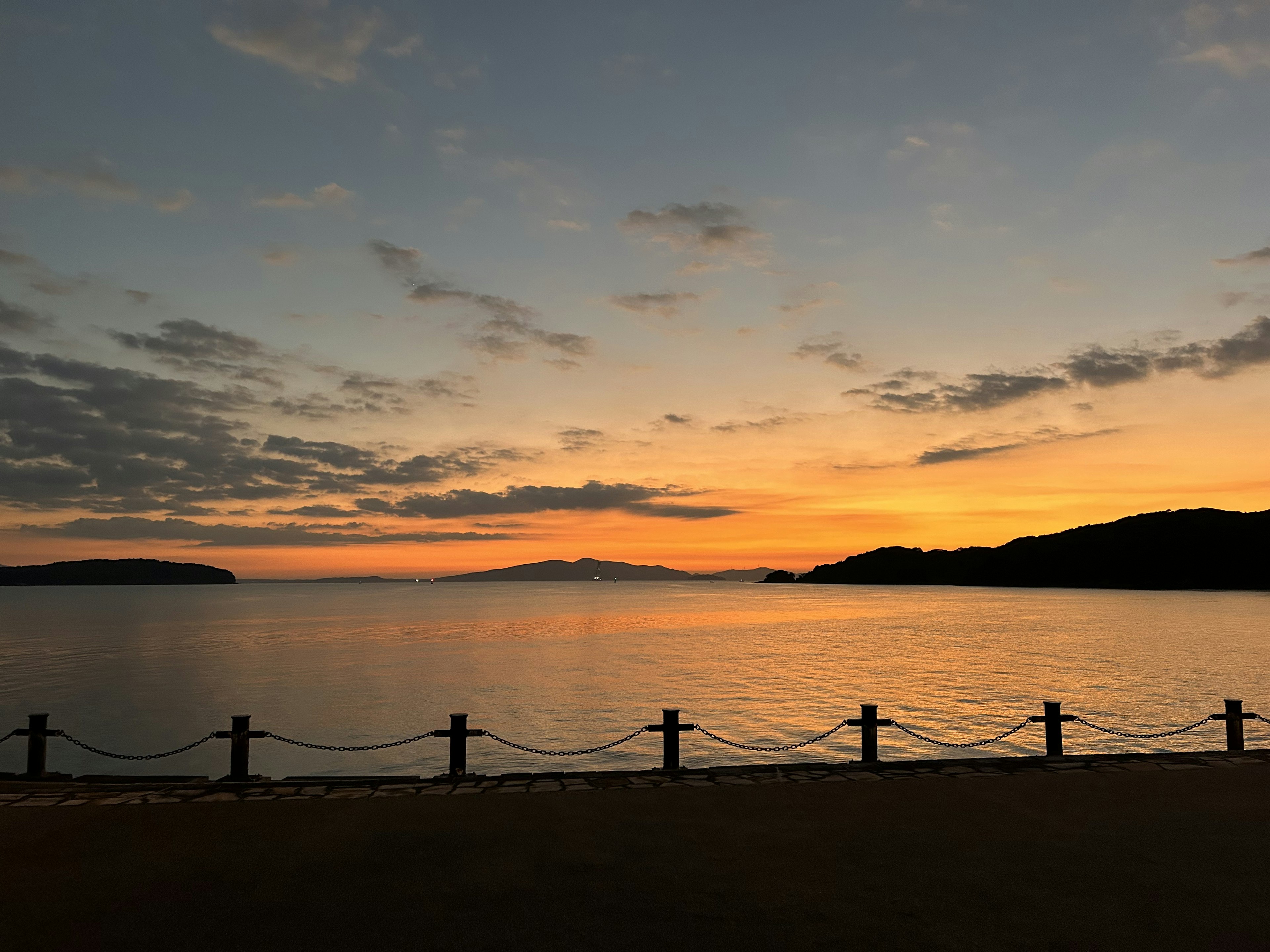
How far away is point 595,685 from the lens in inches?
1994

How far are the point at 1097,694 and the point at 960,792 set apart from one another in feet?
135

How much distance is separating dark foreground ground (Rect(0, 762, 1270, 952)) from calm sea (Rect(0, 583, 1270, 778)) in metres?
16.8

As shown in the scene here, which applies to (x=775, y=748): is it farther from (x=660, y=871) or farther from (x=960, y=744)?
(x=660, y=871)

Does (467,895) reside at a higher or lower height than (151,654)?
higher

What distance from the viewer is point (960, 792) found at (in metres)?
11.7

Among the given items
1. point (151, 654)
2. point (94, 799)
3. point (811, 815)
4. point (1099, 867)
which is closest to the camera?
point (1099, 867)

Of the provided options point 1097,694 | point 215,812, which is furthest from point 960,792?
point 1097,694

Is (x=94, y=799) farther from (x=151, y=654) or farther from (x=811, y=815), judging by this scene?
(x=151, y=654)

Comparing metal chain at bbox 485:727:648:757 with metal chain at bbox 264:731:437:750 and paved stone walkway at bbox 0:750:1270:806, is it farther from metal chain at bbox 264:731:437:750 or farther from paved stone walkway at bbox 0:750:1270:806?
metal chain at bbox 264:731:437:750

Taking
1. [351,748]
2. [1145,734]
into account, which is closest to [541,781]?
[351,748]

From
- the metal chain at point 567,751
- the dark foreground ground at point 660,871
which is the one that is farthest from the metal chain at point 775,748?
the dark foreground ground at point 660,871

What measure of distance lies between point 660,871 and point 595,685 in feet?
142

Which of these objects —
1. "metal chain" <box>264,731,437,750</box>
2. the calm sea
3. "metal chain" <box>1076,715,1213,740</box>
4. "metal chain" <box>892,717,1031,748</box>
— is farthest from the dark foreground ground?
the calm sea

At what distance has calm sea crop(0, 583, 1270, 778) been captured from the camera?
31375 mm
